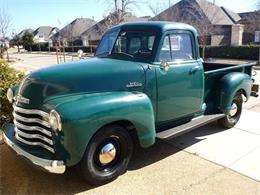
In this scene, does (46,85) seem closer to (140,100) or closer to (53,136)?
(53,136)

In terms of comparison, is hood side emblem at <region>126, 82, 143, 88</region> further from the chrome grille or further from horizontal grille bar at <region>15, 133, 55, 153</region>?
horizontal grille bar at <region>15, 133, 55, 153</region>

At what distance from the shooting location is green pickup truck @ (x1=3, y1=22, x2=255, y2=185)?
3.07 metres

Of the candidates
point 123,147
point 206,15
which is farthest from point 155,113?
point 206,15

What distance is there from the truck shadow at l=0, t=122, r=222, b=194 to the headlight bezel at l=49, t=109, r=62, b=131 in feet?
2.23

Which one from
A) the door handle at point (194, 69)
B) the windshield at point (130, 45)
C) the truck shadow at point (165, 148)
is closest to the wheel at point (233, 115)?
the truck shadow at point (165, 148)

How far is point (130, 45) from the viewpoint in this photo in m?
4.32

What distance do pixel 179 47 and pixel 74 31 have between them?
162 feet

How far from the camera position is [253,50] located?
19.5 metres

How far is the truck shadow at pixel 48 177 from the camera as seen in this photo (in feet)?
11.1

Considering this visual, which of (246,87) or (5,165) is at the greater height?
(246,87)

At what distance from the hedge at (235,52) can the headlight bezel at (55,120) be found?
19.1 m

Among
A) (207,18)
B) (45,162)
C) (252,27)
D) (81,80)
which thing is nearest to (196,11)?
(207,18)

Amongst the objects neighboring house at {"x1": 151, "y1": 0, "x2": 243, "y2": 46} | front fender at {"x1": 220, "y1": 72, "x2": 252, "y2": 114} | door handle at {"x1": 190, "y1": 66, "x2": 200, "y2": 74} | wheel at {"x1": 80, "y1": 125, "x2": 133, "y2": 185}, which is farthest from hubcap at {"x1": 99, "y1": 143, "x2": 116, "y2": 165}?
neighboring house at {"x1": 151, "y1": 0, "x2": 243, "y2": 46}

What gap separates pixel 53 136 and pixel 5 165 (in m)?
1.46
